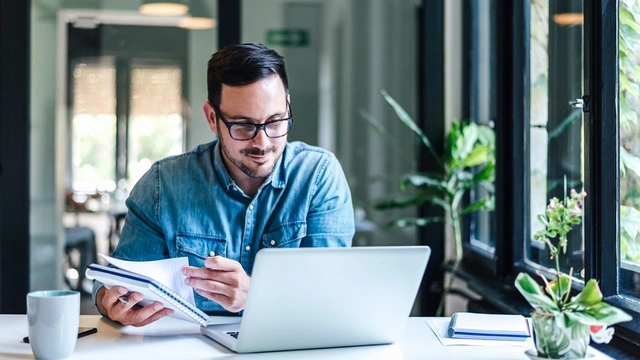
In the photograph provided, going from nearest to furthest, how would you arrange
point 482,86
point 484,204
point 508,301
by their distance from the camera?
point 508,301, point 484,204, point 482,86

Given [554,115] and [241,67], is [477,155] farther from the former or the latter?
[241,67]

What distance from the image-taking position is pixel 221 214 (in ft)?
6.64

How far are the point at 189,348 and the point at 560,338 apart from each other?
2.28 feet

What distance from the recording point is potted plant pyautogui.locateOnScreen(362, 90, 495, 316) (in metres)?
3.26

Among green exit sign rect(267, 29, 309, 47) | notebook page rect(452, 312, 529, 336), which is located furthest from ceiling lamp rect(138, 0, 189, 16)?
notebook page rect(452, 312, 529, 336)

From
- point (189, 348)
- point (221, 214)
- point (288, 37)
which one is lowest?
point (189, 348)

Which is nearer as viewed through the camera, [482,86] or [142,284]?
[142,284]

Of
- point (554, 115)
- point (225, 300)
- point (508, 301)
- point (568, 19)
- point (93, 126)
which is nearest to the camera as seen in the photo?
point (225, 300)

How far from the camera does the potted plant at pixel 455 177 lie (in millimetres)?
3262

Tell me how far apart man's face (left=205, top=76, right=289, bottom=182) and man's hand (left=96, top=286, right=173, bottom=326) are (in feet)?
1.76

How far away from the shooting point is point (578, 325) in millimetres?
1330

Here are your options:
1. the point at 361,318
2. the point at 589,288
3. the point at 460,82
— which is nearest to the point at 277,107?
the point at 361,318

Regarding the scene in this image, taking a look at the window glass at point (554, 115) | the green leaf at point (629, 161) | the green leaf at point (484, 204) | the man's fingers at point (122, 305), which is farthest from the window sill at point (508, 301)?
the man's fingers at point (122, 305)

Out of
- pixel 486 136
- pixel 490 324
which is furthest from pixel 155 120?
pixel 490 324
